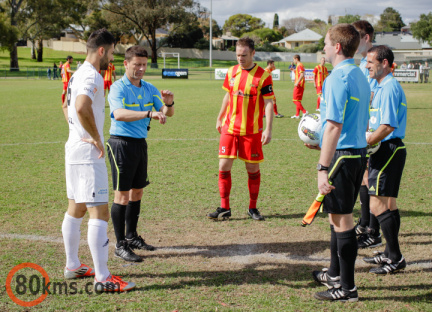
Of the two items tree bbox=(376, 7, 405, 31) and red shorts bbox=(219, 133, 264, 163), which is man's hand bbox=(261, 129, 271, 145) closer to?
red shorts bbox=(219, 133, 264, 163)

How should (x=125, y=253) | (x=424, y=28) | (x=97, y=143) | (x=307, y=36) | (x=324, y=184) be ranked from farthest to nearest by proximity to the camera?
Result: (x=307, y=36) < (x=424, y=28) < (x=125, y=253) < (x=97, y=143) < (x=324, y=184)

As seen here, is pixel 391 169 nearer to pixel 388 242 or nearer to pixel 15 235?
pixel 388 242

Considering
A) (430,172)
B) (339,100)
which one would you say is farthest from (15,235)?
(430,172)

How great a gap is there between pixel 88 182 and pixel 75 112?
0.67m

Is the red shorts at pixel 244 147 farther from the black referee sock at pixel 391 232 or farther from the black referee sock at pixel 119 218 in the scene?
the black referee sock at pixel 391 232

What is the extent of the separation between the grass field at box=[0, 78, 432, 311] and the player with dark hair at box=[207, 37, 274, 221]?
16.7 inches

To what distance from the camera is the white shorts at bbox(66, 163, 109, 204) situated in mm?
4004

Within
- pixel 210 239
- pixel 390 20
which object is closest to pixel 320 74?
pixel 210 239

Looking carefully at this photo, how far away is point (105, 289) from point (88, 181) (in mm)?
1044

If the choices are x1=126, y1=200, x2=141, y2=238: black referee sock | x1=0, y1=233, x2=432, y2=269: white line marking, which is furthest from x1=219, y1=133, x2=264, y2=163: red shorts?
x1=126, y1=200, x2=141, y2=238: black referee sock

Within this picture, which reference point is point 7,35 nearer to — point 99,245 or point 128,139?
point 128,139

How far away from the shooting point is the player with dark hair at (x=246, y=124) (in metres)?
6.23

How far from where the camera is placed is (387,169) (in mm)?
4594

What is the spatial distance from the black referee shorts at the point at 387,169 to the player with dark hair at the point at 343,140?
82 centimetres
